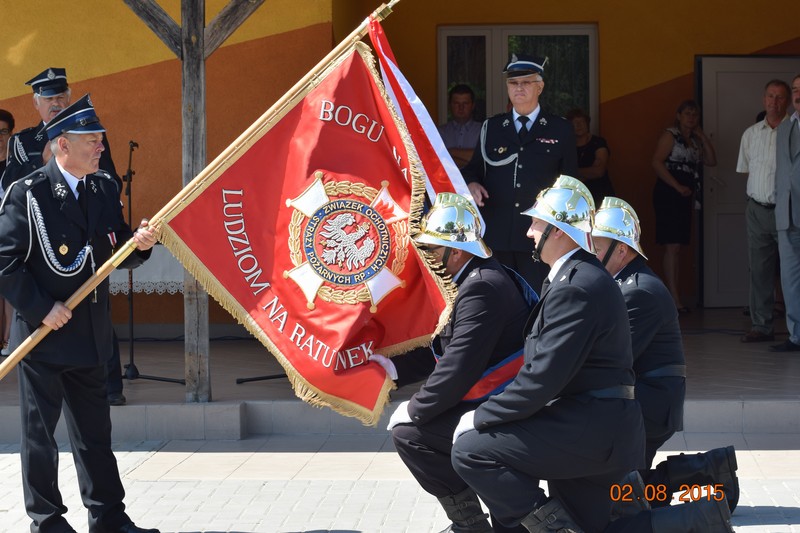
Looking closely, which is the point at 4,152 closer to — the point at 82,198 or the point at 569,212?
the point at 82,198

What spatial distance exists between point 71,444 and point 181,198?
1.26 metres

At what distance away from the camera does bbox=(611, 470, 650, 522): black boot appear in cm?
506

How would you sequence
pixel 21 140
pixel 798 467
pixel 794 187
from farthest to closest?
pixel 794 187
pixel 21 140
pixel 798 467

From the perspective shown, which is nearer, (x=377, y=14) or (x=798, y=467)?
(x=377, y=14)

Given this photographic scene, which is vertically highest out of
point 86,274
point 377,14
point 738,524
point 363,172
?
point 377,14

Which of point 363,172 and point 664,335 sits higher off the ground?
point 363,172

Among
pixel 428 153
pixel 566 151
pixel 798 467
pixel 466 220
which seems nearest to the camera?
pixel 466 220

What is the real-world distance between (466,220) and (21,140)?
4.52m

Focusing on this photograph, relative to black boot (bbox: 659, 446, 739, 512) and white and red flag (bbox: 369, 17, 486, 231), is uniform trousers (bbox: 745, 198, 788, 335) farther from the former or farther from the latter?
white and red flag (bbox: 369, 17, 486, 231)

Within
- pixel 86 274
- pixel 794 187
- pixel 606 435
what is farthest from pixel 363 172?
pixel 794 187

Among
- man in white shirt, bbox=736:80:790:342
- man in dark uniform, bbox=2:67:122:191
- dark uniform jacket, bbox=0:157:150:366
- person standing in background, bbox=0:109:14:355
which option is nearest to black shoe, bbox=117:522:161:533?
dark uniform jacket, bbox=0:157:150:366

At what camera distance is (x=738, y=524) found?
5.81 m

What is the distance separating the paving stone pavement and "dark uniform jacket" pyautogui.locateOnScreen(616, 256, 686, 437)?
0.72 metres

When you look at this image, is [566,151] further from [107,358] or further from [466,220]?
[107,358]
